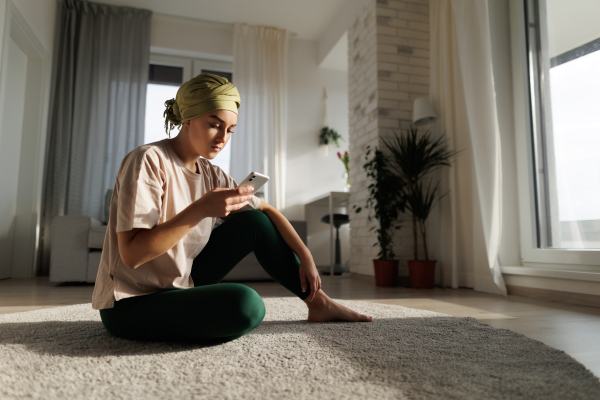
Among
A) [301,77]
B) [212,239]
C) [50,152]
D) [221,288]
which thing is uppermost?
[301,77]

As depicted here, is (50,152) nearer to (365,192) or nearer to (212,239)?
(365,192)

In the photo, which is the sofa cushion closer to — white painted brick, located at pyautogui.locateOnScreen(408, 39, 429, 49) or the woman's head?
the woman's head

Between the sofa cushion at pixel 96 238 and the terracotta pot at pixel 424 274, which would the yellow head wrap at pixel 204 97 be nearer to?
the terracotta pot at pixel 424 274

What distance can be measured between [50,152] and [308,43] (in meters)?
3.19

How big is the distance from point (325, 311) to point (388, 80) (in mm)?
2421

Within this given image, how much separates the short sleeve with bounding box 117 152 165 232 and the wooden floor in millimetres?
1106

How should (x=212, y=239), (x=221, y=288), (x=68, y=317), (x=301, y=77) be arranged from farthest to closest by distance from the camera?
(x=301, y=77) < (x=68, y=317) < (x=212, y=239) < (x=221, y=288)

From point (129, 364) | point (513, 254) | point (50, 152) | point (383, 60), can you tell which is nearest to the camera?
point (129, 364)

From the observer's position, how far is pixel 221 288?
1.07 m

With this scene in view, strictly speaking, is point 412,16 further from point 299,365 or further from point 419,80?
point 299,365

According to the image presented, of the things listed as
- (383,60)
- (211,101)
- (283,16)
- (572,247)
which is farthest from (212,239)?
(283,16)

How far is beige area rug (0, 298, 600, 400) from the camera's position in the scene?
778mm

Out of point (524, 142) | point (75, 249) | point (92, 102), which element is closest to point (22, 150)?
point (92, 102)

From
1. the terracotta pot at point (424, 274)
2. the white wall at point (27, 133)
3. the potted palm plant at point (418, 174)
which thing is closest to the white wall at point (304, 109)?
the white wall at point (27, 133)
